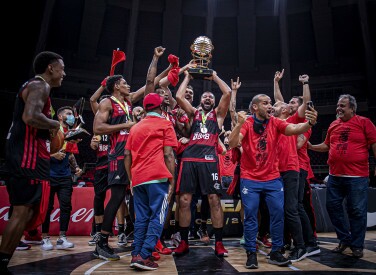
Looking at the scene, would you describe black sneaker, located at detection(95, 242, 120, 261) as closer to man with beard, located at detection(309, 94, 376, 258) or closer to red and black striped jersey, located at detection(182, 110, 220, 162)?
red and black striped jersey, located at detection(182, 110, 220, 162)

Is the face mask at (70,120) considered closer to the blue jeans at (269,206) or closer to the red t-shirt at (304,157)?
the blue jeans at (269,206)

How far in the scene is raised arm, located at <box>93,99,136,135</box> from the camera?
4281 millimetres

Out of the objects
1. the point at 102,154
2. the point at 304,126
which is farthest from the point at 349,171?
the point at 102,154

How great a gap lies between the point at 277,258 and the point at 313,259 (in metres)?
0.68

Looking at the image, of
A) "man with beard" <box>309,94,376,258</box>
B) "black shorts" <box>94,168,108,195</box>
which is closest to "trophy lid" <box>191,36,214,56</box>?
"man with beard" <box>309,94,376,258</box>

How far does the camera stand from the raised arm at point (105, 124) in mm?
4281

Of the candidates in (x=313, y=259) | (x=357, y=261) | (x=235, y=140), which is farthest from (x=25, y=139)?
(x=357, y=261)

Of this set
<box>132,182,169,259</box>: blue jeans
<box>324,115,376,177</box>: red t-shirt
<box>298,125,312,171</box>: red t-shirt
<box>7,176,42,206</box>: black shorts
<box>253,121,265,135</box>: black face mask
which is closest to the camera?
<box>7,176,42,206</box>: black shorts

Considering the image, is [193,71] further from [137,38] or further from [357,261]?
[137,38]

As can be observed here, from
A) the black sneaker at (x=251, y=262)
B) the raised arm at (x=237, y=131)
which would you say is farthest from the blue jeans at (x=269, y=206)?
the raised arm at (x=237, y=131)

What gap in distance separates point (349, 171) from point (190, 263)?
8.94ft

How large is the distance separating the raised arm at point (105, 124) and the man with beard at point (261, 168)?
1.47 m

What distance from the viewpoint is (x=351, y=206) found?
15.3 feet

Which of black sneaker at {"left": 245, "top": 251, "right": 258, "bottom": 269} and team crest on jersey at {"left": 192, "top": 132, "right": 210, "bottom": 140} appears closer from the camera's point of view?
black sneaker at {"left": 245, "top": 251, "right": 258, "bottom": 269}
